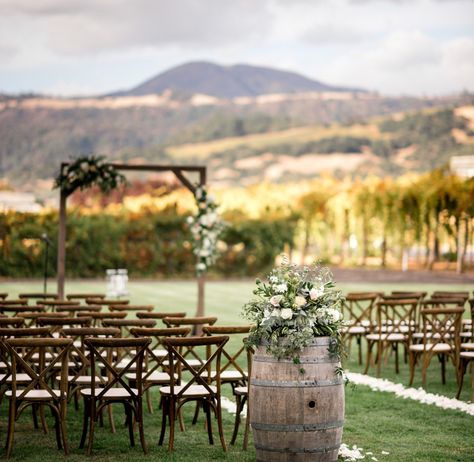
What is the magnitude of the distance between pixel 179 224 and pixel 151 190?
35.6 m

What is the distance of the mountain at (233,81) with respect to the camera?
158 metres

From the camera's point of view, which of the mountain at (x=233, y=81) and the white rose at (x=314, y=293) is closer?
the white rose at (x=314, y=293)

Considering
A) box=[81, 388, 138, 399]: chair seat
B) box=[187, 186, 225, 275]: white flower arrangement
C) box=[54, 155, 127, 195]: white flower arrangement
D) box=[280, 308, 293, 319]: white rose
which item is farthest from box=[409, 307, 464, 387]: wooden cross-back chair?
box=[54, 155, 127, 195]: white flower arrangement

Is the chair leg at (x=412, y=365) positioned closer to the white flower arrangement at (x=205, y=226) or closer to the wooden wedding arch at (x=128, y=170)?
the wooden wedding arch at (x=128, y=170)

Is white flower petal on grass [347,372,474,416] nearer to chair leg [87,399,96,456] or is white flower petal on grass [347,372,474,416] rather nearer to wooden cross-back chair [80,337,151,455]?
wooden cross-back chair [80,337,151,455]

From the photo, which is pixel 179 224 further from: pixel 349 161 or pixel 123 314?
pixel 349 161

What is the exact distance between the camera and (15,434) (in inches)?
396

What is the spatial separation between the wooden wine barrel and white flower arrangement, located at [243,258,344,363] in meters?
0.10

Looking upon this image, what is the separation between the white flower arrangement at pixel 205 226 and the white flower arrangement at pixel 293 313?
461 inches

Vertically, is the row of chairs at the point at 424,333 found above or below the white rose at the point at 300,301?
below

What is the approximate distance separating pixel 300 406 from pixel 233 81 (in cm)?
16222

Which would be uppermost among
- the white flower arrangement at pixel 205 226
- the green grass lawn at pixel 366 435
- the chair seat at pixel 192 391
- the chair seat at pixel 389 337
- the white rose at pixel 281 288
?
the white flower arrangement at pixel 205 226

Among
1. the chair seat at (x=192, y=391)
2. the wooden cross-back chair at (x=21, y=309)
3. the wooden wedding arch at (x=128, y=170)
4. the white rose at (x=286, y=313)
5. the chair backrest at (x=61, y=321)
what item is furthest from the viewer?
the wooden wedding arch at (x=128, y=170)

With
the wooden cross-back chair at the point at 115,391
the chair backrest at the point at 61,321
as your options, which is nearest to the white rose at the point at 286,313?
the wooden cross-back chair at the point at 115,391
